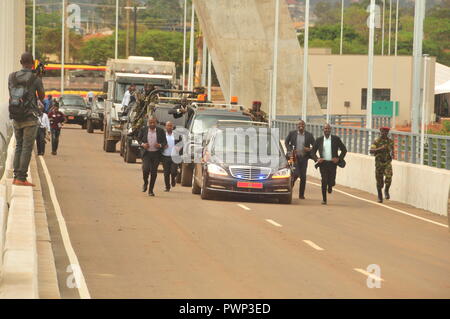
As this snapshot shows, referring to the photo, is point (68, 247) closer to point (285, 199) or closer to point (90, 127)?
point (285, 199)

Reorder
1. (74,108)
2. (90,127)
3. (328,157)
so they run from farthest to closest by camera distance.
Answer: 1. (74,108)
2. (90,127)
3. (328,157)

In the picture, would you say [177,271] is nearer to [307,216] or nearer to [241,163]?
[307,216]

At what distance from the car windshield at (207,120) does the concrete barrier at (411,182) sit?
3.79 meters

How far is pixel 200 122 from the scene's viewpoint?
3144 cm

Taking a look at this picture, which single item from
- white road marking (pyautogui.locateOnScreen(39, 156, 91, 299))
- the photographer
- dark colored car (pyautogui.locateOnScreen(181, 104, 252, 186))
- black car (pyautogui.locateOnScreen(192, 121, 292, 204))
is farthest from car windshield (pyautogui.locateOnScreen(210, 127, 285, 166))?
the photographer

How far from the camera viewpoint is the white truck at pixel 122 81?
44.6m

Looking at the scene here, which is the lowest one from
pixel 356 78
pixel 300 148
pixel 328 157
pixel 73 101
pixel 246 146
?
pixel 328 157

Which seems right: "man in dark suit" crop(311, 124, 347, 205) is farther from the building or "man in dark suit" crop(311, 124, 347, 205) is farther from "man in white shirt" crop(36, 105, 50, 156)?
the building

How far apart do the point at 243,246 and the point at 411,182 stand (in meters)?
Answer: 11.7

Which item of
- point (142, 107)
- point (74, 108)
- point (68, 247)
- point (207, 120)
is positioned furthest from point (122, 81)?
point (68, 247)

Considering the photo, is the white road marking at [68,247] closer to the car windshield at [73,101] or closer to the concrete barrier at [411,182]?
the concrete barrier at [411,182]

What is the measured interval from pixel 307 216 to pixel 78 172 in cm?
1159

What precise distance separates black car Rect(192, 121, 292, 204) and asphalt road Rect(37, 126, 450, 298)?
0.36 m
